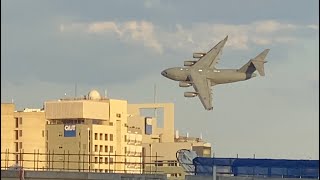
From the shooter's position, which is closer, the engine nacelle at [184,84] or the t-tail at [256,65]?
the engine nacelle at [184,84]

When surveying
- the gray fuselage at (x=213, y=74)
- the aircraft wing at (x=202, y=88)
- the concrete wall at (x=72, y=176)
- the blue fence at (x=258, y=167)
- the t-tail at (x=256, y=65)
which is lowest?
the concrete wall at (x=72, y=176)

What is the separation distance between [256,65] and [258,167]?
85985 millimetres

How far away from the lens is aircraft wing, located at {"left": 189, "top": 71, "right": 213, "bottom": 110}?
140000mm

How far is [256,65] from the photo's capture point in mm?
147875

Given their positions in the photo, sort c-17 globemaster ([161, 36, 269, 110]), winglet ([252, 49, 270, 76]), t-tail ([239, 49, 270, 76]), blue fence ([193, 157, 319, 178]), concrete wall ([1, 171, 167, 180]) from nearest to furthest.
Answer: blue fence ([193, 157, 319, 178]) → concrete wall ([1, 171, 167, 180]) → c-17 globemaster ([161, 36, 269, 110]) → winglet ([252, 49, 270, 76]) → t-tail ([239, 49, 270, 76])

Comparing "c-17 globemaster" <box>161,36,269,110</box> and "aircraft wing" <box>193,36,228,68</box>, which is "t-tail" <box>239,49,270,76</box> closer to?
"c-17 globemaster" <box>161,36,269,110</box>

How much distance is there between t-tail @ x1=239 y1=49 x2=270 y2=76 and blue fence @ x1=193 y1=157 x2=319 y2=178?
8243 centimetres

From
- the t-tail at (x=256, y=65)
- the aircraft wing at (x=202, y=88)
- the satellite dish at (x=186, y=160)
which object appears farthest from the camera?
the t-tail at (x=256, y=65)

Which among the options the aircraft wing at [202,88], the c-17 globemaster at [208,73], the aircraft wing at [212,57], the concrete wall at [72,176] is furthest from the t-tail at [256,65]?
the concrete wall at [72,176]

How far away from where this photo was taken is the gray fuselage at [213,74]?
14025 centimetres

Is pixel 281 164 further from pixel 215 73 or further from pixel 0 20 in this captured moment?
pixel 215 73

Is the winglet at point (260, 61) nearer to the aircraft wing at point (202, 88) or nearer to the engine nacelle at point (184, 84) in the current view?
the aircraft wing at point (202, 88)

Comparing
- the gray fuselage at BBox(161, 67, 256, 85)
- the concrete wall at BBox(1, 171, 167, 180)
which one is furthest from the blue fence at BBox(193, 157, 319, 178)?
the gray fuselage at BBox(161, 67, 256, 85)

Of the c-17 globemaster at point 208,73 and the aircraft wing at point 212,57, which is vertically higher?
the aircraft wing at point 212,57
